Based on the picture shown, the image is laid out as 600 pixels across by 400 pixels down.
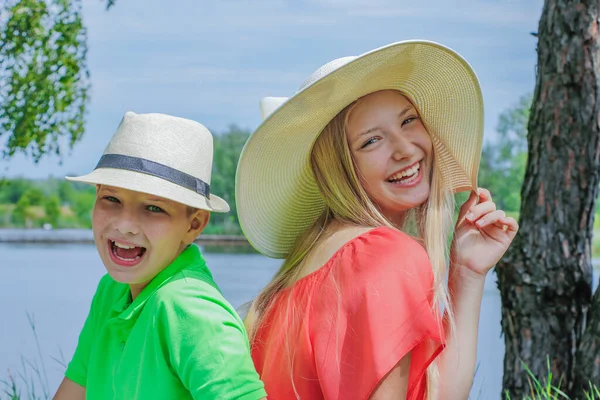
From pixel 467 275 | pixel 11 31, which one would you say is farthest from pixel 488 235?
pixel 11 31

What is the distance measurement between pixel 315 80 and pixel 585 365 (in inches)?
66.4

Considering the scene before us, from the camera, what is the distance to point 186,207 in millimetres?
1517

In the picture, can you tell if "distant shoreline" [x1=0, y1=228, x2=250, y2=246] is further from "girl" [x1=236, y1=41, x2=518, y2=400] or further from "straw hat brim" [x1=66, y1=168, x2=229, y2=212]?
"straw hat brim" [x1=66, y1=168, x2=229, y2=212]

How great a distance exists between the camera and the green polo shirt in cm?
129

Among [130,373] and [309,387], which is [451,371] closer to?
[309,387]

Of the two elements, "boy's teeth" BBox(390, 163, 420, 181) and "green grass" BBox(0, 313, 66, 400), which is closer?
"boy's teeth" BBox(390, 163, 420, 181)

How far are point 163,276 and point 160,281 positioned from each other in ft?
0.04

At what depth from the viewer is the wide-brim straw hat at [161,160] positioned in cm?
145

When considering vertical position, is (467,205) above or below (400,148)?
below

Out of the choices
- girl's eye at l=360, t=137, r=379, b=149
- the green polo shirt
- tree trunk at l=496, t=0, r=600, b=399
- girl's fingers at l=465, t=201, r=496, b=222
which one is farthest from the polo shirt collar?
tree trunk at l=496, t=0, r=600, b=399

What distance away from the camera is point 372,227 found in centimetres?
149

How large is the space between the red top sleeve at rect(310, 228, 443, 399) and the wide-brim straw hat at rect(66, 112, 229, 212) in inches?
12.2

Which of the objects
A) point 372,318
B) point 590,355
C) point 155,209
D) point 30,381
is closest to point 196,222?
point 155,209

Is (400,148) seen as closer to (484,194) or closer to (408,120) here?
(408,120)
